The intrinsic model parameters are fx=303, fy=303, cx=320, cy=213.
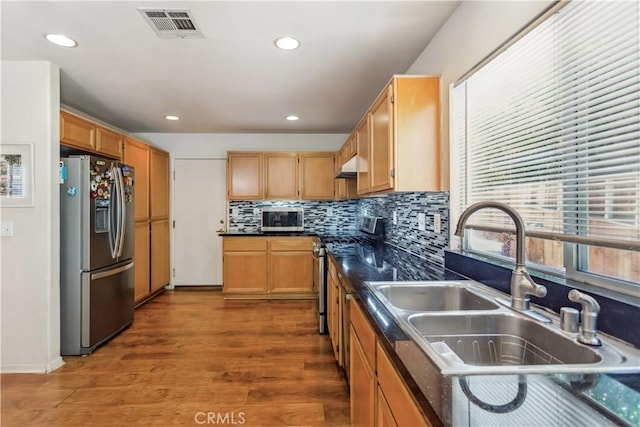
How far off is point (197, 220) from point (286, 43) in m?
3.40

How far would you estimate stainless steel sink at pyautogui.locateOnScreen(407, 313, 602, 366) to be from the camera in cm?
103

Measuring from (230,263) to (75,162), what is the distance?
2.11m

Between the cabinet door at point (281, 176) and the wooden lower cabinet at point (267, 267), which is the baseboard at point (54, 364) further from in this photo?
the cabinet door at point (281, 176)

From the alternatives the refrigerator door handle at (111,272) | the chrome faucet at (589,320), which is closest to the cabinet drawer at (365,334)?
the chrome faucet at (589,320)

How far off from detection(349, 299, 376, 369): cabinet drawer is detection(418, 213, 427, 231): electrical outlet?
99cm


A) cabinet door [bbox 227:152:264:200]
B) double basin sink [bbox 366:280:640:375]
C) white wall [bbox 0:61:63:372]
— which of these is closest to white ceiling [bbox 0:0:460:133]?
white wall [bbox 0:61:63:372]

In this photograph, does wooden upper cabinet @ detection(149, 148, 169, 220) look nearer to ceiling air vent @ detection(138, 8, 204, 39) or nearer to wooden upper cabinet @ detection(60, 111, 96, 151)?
wooden upper cabinet @ detection(60, 111, 96, 151)

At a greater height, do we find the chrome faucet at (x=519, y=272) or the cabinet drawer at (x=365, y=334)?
the chrome faucet at (x=519, y=272)

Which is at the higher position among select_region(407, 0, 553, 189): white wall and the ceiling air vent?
the ceiling air vent

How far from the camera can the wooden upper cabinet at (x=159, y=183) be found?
4109 mm

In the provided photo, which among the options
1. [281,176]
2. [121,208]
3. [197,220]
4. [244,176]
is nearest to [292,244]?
[281,176]

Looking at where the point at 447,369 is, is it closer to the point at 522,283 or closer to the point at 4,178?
the point at 522,283

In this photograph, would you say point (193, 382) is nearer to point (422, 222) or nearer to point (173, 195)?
point (422, 222)

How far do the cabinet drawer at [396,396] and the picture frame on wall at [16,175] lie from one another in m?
2.84
